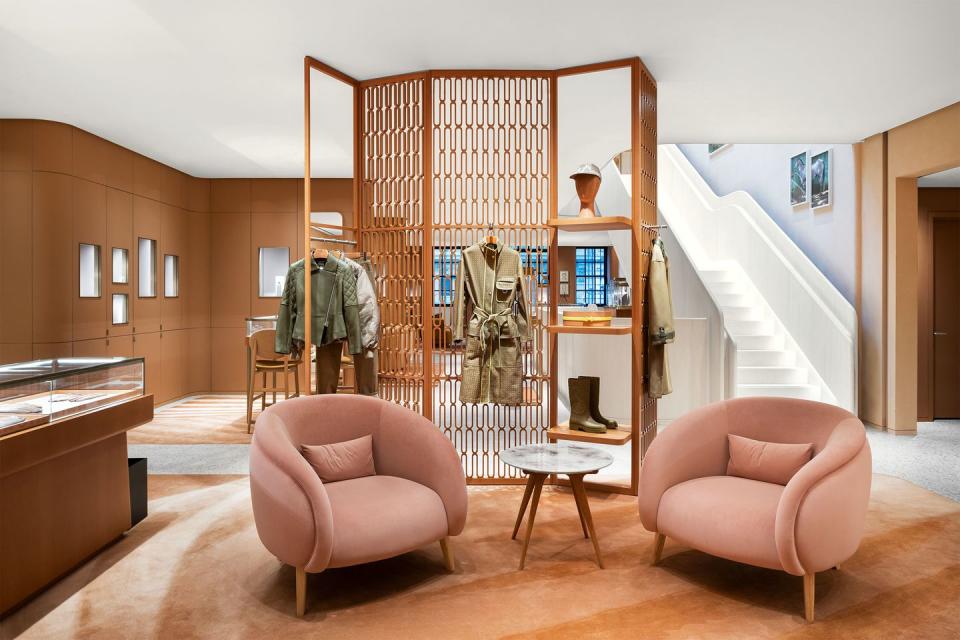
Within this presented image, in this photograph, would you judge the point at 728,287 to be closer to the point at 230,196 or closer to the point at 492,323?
the point at 492,323

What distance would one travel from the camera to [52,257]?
596 centimetres

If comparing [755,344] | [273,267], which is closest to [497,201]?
[755,344]

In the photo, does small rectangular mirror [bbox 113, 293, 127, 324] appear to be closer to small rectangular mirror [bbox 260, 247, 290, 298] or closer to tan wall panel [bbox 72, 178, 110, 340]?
tan wall panel [bbox 72, 178, 110, 340]

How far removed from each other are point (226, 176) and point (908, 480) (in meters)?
8.24

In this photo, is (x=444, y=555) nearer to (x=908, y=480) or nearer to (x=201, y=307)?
(x=908, y=480)

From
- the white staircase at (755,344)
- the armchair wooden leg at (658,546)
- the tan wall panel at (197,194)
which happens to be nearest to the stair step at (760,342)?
the white staircase at (755,344)

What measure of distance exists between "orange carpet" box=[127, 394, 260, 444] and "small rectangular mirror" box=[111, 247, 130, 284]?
1.54m

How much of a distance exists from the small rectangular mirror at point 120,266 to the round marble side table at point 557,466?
214 inches

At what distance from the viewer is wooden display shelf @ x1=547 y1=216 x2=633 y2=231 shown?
418 centimetres

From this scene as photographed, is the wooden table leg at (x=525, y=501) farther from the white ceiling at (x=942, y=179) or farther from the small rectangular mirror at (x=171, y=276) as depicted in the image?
the small rectangular mirror at (x=171, y=276)

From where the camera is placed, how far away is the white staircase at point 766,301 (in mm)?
6820

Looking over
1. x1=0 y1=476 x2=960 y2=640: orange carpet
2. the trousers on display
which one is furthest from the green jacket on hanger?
x1=0 y1=476 x2=960 y2=640: orange carpet

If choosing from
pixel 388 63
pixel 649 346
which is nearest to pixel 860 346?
pixel 649 346

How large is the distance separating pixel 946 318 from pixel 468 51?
646 centimetres
